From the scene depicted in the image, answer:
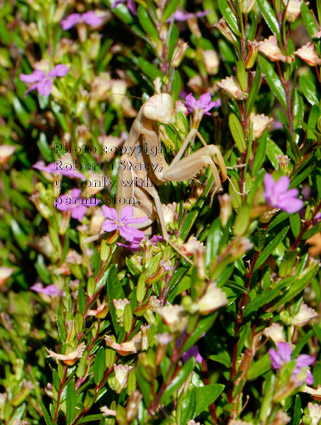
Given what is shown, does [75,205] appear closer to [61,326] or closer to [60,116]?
[60,116]

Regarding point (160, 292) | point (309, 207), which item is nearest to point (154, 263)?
point (160, 292)

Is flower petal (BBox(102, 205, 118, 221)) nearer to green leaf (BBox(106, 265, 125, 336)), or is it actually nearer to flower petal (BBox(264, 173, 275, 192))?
green leaf (BBox(106, 265, 125, 336))

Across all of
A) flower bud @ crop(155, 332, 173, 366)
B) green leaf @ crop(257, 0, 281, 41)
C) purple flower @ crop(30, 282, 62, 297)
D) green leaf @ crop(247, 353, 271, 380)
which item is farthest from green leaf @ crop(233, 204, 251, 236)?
purple flower @ crop(30, 282, 62, 297)

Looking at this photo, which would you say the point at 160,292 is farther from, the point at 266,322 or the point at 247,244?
the point at 247,244

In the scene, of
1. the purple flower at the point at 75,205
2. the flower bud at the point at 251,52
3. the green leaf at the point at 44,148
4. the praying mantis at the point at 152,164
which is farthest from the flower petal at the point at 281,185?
the green leaf at the point at 44,148

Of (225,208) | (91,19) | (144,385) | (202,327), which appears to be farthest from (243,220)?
(91,19)

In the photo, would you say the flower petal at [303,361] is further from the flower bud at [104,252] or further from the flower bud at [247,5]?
the flower bud at [247,5]
